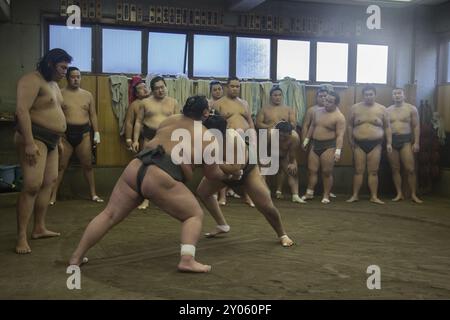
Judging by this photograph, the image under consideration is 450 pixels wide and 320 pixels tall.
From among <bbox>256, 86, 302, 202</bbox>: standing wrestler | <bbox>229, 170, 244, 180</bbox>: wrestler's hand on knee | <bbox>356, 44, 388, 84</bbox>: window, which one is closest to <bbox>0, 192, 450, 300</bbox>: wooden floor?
<bbox>229, 170, 244, 180</bbox>: wrestler's hand on knee

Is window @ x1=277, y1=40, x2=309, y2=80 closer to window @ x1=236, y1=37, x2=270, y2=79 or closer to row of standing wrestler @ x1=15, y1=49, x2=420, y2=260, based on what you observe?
window @ x1=236, y1=37, x2=270, y2=79

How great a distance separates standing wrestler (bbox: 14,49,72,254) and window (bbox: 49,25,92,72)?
10.1ft

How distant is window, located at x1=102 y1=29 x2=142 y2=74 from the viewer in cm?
611

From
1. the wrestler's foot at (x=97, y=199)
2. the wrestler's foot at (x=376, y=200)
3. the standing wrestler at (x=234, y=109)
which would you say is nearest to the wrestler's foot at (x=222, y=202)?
the standing wrestler at (x=234, y=109)

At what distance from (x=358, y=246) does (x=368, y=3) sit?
453cm

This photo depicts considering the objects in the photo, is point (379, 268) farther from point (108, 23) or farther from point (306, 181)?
point (108, 23)

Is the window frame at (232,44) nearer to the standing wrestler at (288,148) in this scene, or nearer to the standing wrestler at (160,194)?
the standing wrestler at (288,148)

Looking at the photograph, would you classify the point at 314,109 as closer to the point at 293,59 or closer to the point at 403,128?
the point at 403,128

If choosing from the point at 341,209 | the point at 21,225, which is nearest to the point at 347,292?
the point at 21,225

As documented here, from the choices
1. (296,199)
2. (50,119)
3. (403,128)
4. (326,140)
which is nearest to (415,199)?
(403,128)

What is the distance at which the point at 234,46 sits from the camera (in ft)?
21.4

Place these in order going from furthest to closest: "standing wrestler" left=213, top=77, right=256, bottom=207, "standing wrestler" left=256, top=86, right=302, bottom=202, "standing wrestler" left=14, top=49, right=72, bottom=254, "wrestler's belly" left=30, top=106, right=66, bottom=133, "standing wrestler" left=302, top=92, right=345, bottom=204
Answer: "standing wrestler" left=256, top=86, right=302, bottom=202
"standing wrestler" left=302, top=92, right=345, bottom=204
"standing wrestler" left=213, top=77, right=256, bottom=207
"wrestler's belly" left=30, top=106, right=66, bottom=133
"standing wrestler" left=14, top=49, right=72, bottom=254

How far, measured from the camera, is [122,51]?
20.3 ft

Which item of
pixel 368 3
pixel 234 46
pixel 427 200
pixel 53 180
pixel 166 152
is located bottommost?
pixel 427 200
